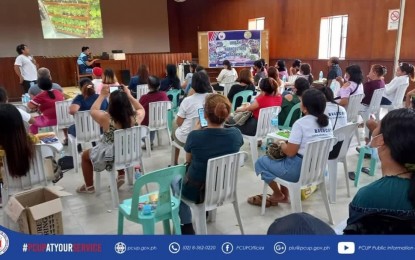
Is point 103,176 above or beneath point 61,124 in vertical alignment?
beneath

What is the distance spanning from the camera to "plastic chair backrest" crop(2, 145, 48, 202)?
2439 millimetres

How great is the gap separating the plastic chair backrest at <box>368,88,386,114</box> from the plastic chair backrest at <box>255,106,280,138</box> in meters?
1.71

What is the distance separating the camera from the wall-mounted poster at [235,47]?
1011cm

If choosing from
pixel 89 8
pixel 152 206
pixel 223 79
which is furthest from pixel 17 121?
pixel 89 8

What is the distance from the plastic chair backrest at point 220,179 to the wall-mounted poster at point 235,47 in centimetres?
843

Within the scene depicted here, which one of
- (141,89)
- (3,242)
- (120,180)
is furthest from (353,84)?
(3,242)

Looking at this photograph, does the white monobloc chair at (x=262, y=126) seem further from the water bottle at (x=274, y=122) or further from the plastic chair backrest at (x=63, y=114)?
the plastic chair backrest at (x=63, y=114)

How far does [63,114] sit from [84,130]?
2.12 ft

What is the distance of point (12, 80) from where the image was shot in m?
9.35

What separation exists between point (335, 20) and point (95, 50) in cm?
820

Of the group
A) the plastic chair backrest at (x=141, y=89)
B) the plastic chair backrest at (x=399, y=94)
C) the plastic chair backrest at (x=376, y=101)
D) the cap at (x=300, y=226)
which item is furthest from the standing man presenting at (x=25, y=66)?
the cap at (x=300, y=226)

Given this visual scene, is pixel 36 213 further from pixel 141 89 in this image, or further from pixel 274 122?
pixel 141 89

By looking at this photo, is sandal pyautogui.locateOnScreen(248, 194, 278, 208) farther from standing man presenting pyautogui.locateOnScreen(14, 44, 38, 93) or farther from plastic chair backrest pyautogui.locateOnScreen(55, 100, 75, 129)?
standing man presenting pyautogui.locateOnScreen(14, 44, 38, 93)

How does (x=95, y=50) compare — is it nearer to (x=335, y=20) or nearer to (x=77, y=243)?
(x=335, y=20)
